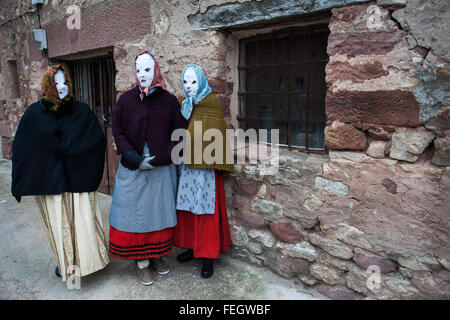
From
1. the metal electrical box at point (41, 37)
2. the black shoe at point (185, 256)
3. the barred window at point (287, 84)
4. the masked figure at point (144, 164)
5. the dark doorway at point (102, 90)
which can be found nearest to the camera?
the masked figure at point (144, 164)

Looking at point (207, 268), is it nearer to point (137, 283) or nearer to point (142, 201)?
point (137, 283)

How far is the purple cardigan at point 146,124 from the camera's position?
2.13m

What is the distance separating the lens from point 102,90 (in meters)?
3.93

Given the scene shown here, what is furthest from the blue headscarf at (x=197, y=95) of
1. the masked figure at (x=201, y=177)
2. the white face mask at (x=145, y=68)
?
the white face mask at (x=145, y=68)

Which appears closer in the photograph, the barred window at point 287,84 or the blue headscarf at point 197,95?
the blue headscarf at point 197,95

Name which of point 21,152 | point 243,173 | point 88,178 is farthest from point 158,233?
point 21,152

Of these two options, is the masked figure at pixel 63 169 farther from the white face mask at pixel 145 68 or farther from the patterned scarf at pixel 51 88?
the white face mask at pixel 145 68

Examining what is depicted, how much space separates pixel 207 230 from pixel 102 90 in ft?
8.22

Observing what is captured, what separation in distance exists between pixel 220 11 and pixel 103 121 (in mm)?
2308

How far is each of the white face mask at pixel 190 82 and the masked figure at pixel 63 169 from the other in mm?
682

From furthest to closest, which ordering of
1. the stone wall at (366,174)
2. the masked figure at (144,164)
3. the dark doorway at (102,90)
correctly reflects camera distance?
the dark doorway at (102,90), the masked figure at (144,164), the stone wall at (366,174)

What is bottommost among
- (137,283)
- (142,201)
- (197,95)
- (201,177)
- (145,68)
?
(137,283)

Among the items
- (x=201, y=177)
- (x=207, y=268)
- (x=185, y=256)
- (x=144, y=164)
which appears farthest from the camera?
(x=185, y=256)

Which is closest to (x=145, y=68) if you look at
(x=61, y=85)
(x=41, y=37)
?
(x=61, y=85)
